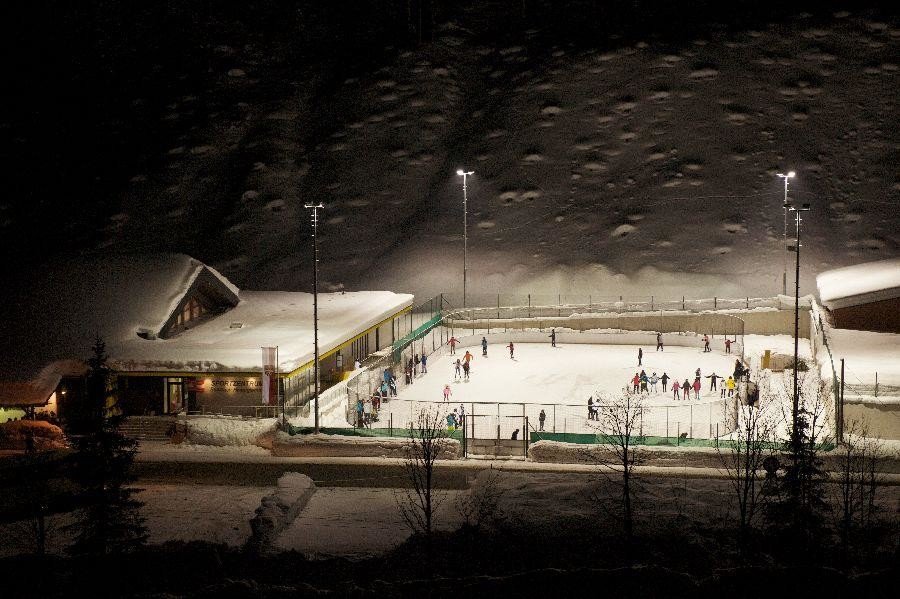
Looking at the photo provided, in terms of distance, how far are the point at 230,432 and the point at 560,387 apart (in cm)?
1557

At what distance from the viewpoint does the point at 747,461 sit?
20672 millimetres

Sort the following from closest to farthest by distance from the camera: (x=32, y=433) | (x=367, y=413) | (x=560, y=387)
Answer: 1. (x=32, y=433)
2. (x=367, y=413)
3. (x=560, y=387)

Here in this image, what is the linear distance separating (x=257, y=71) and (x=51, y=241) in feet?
92.6

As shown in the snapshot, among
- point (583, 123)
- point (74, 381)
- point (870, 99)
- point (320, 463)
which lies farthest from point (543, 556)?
point (870, 99)

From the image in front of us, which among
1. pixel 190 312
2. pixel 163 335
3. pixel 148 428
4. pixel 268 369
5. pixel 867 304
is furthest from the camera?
pixel 867 304

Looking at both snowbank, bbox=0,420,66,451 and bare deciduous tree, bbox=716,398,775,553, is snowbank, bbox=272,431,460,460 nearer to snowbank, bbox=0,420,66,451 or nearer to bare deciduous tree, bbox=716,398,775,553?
snowbank, bbox=0,420,66,451

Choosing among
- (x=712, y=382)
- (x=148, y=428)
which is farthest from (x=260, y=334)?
(x=712, y=382)

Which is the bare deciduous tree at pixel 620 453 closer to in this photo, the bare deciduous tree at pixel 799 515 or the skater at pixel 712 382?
the bare deciduous tree at pixel 799 515

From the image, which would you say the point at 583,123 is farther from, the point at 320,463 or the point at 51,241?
the point at 320,463

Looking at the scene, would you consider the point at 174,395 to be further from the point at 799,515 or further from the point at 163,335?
the point at 799,515

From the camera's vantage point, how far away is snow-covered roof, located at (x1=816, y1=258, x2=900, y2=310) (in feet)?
139

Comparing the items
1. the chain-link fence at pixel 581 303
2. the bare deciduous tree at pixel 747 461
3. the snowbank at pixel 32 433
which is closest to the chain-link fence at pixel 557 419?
the bare deciduous tree at pixel 747 461

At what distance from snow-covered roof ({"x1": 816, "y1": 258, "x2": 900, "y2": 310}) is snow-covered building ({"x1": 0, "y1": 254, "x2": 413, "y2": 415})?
22.6 meters

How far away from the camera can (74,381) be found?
3400 centimetres
